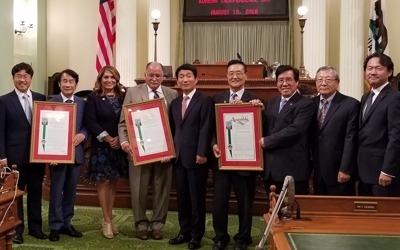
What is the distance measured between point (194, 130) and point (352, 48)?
681cm

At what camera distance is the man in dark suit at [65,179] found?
4391 mm

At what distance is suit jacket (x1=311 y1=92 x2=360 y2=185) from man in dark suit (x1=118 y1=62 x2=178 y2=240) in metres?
1.43

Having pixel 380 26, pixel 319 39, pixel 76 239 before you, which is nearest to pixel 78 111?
pixel 76 239

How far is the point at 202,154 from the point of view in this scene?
4012mm

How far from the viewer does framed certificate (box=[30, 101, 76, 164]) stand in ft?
13.9

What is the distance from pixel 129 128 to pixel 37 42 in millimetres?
9011

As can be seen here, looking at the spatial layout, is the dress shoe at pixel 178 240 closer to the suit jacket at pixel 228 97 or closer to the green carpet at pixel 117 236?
the green carpet at pixel 117 236

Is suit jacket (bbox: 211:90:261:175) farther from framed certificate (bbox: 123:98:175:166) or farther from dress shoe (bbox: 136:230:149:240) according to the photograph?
dress shoe (bbox: 136:230:149:240)

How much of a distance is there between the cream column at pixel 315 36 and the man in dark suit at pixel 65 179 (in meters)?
6.71

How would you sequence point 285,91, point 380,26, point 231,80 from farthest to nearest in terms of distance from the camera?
point 380,26, point 231,80, point 285,91

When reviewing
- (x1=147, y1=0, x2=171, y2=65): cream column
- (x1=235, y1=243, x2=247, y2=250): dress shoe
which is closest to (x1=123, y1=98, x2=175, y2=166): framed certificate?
(x1=235, y1=243, x2=247, y2=250): dress shoe

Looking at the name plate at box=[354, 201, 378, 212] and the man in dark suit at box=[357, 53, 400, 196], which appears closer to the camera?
the name plate at box=[354, 201, 378, 212]

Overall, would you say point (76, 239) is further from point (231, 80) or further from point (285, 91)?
point (285, 91)

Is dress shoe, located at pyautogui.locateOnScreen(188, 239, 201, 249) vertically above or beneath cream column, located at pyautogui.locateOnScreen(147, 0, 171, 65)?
beneath
